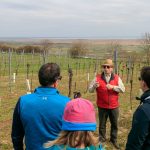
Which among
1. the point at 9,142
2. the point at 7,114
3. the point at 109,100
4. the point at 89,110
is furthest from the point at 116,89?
the point at 7,114

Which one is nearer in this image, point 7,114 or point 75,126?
point 75,126

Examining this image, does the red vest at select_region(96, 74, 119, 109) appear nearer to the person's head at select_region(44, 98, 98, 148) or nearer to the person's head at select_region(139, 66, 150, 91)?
the person's head at select_region(139, 66, 150, 91)

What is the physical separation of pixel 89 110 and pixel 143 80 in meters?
1.18

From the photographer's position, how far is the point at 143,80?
3.23 metres

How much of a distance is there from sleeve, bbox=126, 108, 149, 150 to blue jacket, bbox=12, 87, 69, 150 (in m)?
0.62

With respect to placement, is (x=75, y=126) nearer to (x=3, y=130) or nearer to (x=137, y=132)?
(x=137, y=132)

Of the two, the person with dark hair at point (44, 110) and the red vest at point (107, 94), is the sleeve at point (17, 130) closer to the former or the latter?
the person with dark hair at point (44, 110)

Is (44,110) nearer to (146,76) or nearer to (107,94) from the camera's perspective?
(146,76)

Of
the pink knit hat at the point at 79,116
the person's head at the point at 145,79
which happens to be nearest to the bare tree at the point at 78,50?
the person's head at the point at 145,79

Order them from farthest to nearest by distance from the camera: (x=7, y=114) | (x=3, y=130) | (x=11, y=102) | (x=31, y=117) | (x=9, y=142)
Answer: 1. (x=11, y=102)
2. (x=7, y=114)
3. (x=3, y=130)
4. (x=9, y=142)
5. (x=31, y=117)

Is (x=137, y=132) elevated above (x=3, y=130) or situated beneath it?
elevated above

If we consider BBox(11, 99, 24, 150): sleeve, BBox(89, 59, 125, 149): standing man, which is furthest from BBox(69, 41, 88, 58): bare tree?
BBox(11, 99, 24, 150): sleeve

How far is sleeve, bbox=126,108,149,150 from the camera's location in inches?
117

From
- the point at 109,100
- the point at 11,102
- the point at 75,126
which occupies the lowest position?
the point at 11,102
